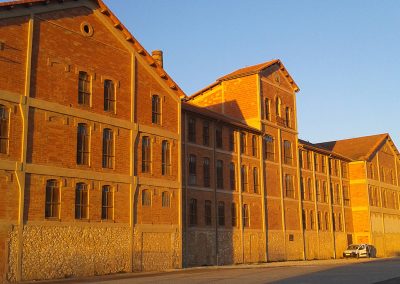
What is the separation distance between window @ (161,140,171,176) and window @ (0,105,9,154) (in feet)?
38.6

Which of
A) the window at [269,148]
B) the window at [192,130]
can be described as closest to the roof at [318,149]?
the window at [269,148]

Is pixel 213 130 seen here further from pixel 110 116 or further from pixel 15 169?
pixel 15 169

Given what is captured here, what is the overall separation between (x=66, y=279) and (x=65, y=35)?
1338cm

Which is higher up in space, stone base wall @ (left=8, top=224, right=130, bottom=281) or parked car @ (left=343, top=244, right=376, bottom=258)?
stone base wall @ (left=8, top=224, right=130, bottom=281)

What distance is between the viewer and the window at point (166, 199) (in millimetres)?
34750

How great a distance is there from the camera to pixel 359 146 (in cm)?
7231

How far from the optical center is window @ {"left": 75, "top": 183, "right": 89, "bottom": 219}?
29027 millimetres

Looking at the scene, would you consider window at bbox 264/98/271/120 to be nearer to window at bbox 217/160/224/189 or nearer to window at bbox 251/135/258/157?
window at bbox 251/135/258/157

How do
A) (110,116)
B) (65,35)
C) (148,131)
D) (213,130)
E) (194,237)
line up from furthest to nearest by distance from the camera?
(213,130) → (194,237) → (148,131) → (110,116) → (65,35)

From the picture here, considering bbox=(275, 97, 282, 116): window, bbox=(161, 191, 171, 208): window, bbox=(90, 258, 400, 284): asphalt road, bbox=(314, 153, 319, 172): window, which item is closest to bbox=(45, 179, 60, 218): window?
bbox=(90, 258, 400, 284): asphalt road

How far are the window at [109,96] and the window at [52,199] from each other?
240 inches

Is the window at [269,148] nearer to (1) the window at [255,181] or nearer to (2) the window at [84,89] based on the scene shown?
(1) the window at [255,181]

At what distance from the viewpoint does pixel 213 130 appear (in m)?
43.2

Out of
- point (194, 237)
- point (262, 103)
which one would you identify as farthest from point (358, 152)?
point (194, 237)
